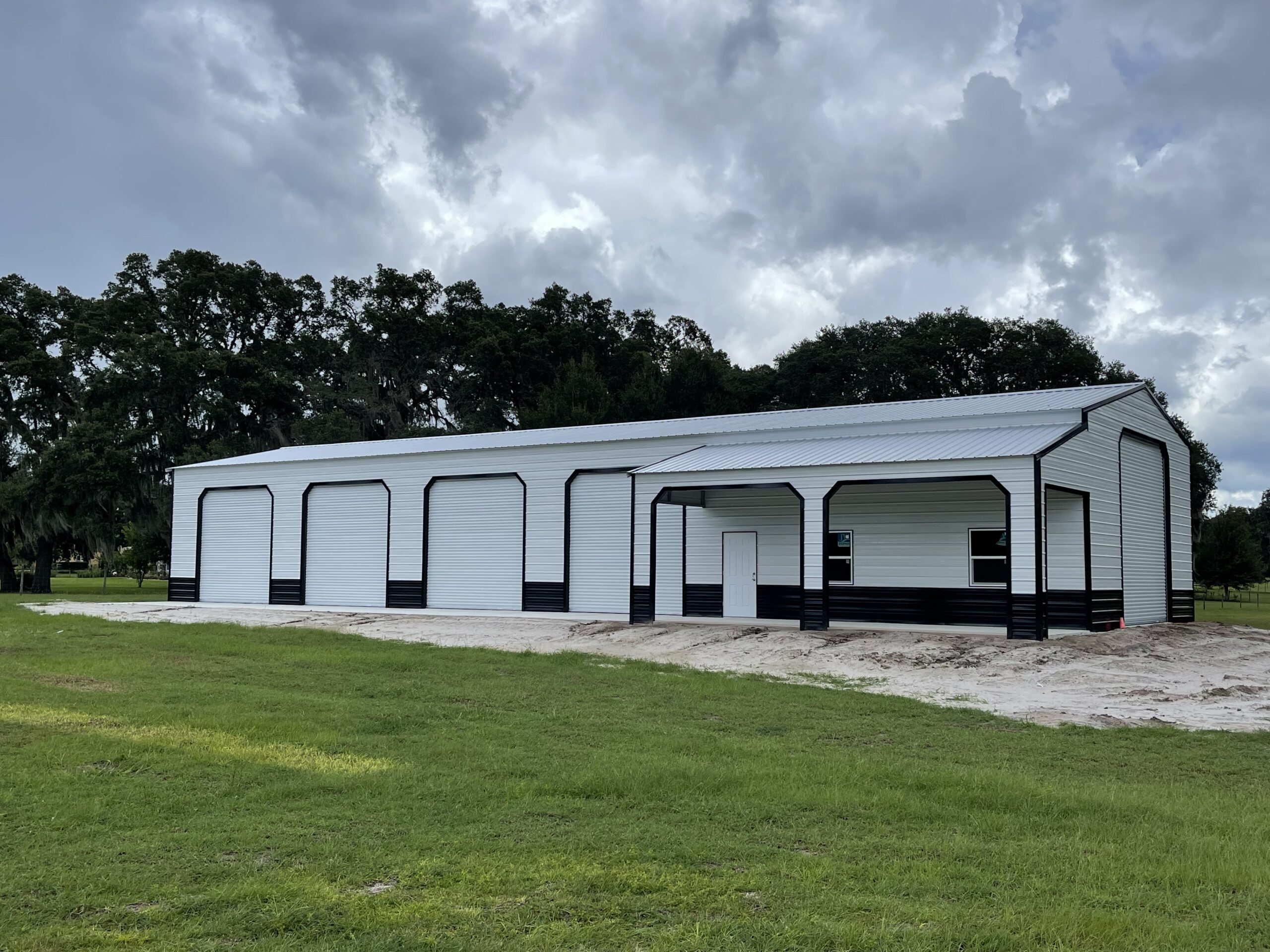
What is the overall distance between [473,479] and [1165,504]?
16.6 m

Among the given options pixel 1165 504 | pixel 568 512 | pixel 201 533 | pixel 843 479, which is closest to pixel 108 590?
pixel 201 533

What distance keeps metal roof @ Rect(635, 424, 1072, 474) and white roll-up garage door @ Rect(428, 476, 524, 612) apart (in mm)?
4223

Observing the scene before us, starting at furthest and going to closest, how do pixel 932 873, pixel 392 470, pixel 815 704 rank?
pixel 392 470 → pixel 815 704 → pixel 932 873

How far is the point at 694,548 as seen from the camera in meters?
23.9

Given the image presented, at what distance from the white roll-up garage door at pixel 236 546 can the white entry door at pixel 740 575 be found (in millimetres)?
14152

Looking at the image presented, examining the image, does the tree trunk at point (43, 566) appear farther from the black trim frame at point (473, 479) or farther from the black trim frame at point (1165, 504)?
the black trim frame at point (1165, 504)

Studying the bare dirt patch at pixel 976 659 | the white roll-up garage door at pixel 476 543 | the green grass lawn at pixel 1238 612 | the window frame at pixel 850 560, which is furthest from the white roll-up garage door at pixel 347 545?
the green grass lawn at pixel 1238 612

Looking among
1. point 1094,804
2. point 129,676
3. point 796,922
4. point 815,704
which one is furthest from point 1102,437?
point 796,922

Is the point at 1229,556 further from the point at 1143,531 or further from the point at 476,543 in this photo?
the point at 476,543

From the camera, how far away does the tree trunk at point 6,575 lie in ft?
151

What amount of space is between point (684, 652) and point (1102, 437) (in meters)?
9.95

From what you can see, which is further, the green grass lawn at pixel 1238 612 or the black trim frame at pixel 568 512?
the green grass lawn at pixel 1238 612

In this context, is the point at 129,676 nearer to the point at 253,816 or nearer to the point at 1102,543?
the point at 253,816

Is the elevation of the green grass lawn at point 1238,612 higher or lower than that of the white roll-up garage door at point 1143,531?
lower
